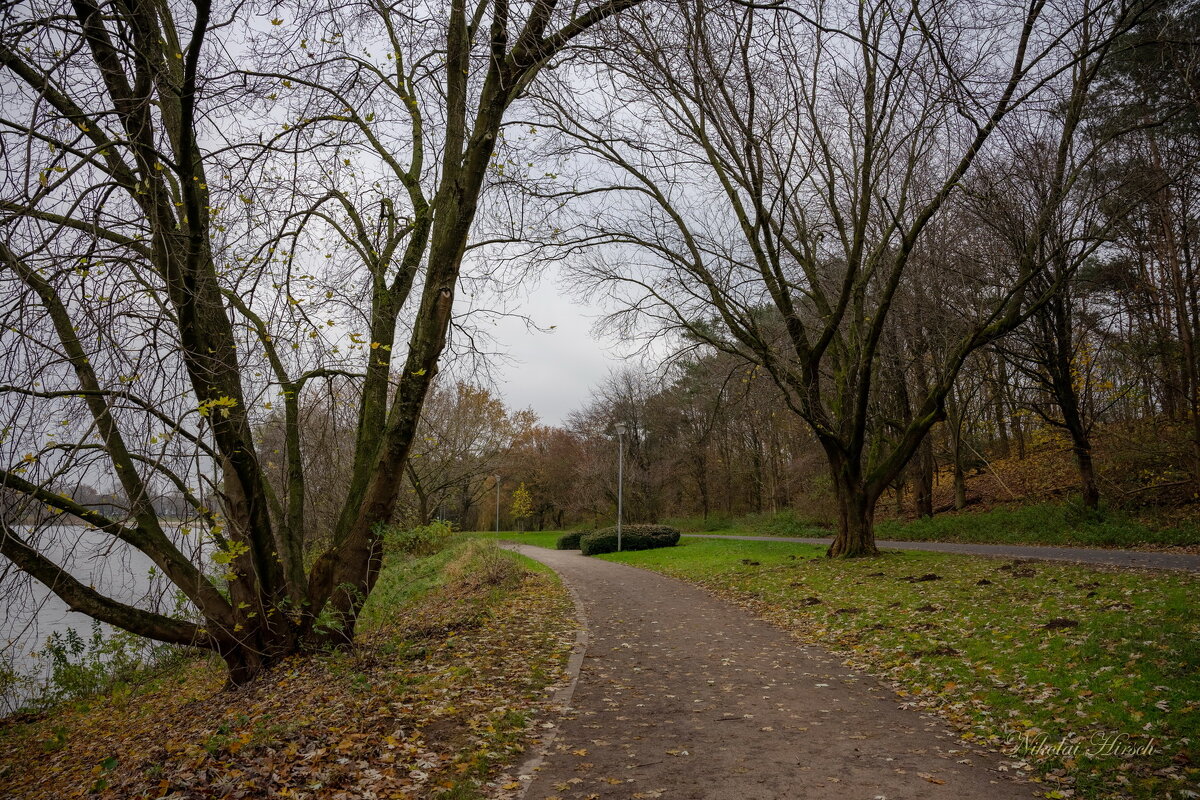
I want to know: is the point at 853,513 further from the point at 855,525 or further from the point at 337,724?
the point at 337,724

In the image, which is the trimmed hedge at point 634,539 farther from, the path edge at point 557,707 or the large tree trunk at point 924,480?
the path edge at point 557,707

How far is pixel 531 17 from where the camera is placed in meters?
5.43

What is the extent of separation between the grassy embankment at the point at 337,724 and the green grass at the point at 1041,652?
3.55 meters

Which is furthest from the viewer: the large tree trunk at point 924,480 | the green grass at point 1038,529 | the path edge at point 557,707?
the large tree trunk at point 924,480

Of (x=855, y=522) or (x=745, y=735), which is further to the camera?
(x=855, y=522)

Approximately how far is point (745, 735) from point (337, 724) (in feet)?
10.3

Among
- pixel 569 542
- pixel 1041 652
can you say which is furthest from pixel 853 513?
pixel 569 542

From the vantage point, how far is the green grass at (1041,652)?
4332mm

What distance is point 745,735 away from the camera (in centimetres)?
507

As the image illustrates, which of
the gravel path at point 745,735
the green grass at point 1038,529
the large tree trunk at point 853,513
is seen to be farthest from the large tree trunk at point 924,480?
the gravel path at point 745,735

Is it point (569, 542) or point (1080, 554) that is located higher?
point (1080, 554)

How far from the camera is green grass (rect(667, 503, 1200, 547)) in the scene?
14102 millimetres

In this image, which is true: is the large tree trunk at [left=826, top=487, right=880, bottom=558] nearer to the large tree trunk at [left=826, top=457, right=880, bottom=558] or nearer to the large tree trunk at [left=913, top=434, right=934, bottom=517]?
the large tree trunk at [left=826, top=457, right=880, bottom=558]

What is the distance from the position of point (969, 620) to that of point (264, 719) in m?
7.72
